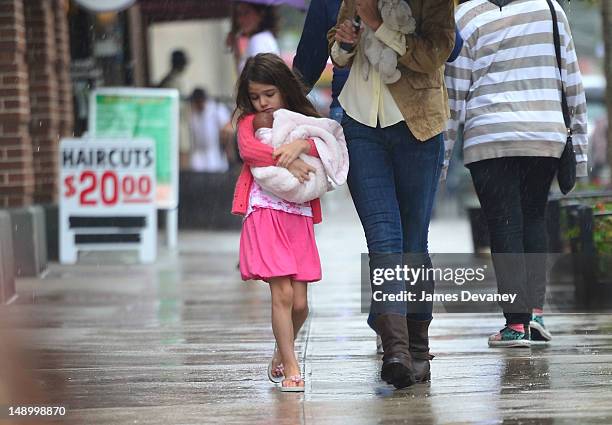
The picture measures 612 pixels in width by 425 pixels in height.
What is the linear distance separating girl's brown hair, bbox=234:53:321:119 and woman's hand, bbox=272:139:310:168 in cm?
22

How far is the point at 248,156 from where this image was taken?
5.39 meters

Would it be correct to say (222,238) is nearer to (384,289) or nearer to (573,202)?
(573,202)

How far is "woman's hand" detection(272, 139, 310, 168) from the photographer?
5305 mm

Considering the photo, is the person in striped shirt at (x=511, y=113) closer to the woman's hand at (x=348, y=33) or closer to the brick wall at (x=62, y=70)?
the woman's hand at (x=348, y=33)

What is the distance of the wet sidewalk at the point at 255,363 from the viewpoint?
5016 mm

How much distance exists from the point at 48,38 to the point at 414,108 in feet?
24.9

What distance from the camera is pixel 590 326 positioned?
7434mm

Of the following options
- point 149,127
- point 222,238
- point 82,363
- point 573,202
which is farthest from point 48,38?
point 82,363

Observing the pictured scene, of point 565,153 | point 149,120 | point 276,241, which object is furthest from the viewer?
point 149,120

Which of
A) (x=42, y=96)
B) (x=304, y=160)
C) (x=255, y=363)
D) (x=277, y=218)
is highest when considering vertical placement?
(x=42, y=96)

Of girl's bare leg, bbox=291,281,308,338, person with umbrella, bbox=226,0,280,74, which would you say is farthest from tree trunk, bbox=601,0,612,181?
girl's bare leg, bbox=291,281,308,338

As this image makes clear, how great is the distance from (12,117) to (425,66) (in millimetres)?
6230

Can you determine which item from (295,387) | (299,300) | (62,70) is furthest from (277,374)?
(62,70)

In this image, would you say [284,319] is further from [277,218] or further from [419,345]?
[419,345]
